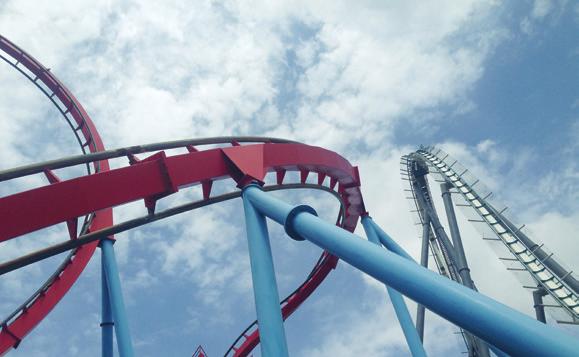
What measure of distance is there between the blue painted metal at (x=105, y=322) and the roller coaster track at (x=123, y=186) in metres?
1.09

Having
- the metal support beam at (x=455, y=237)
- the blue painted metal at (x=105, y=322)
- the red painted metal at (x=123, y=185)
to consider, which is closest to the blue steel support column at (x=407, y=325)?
the red painted metal at (x=123, y=185)

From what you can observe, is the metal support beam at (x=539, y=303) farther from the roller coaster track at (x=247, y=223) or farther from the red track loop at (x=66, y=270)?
the red track loop at (x=66, y=270)

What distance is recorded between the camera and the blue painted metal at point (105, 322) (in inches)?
251

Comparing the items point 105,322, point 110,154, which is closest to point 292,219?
point 110,154

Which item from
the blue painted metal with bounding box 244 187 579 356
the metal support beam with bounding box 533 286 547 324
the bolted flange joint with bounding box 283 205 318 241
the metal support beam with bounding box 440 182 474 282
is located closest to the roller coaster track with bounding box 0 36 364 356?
the bolted flange joint with bounding box 283 205 318 241

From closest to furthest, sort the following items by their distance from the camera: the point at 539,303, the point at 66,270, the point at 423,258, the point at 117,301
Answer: the point at 117,301 → the point at 66,270 → the point at 539,303 → the point at 423,258

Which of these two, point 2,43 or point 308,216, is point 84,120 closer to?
point 2,43

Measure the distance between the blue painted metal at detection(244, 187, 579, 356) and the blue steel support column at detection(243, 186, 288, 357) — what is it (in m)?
0.71

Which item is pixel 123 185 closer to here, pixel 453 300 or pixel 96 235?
pixel 96 235

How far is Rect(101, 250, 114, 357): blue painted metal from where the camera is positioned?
638 cm

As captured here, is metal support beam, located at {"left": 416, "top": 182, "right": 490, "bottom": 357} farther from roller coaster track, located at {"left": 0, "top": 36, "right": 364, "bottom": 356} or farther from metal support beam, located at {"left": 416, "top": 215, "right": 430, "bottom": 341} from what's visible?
roller coaster track, located at {"left": 0, "top": 36, "right": 364, "bottom": 356}

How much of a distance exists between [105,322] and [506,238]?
9770mm

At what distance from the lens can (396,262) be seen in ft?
8.80

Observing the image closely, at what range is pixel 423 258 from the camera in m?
12.2
